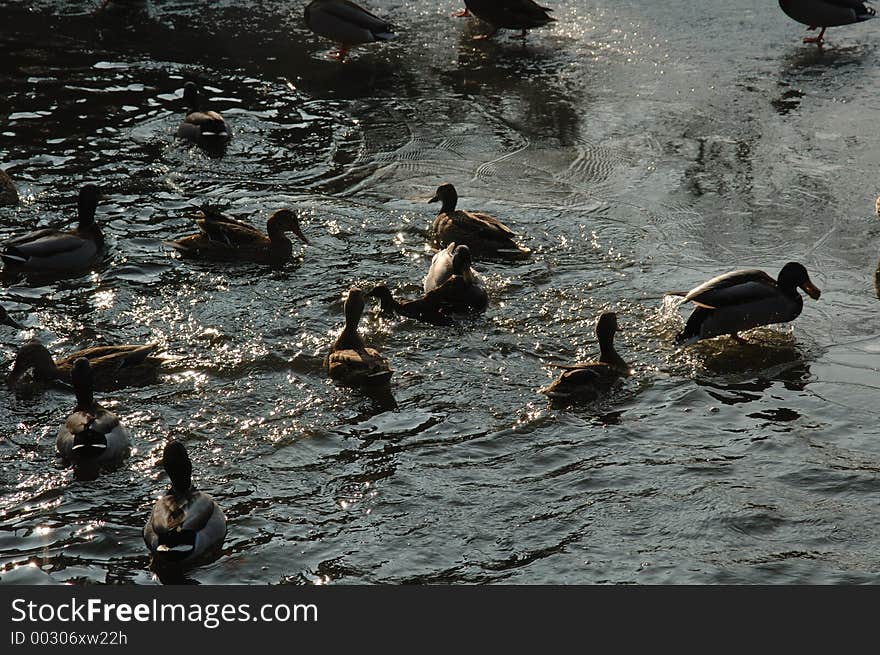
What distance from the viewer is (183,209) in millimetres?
11367

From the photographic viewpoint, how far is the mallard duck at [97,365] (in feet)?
27.2

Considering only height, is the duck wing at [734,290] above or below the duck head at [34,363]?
above

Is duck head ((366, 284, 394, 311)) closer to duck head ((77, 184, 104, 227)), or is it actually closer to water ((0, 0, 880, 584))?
water ((0, 0, 880, 584))

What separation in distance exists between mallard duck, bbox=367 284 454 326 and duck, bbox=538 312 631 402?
1.16m

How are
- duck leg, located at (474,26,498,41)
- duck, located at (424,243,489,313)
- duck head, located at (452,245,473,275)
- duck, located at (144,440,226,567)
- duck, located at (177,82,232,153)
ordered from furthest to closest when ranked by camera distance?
duck leg, located at (474,26,498,41) → duck, located at (177,82,232,153) → duck head, located at (452,245,473,275) → duck, located at (424,243,489,313) → duck, located at (144,440,226,567)

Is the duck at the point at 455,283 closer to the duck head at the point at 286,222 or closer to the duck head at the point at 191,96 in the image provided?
the duck head at the point at 286,222

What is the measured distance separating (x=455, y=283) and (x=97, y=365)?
2.61 metres

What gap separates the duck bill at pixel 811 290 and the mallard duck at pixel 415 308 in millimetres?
2632

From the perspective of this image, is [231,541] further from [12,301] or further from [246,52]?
[246,52]

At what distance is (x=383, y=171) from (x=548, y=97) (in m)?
2.97

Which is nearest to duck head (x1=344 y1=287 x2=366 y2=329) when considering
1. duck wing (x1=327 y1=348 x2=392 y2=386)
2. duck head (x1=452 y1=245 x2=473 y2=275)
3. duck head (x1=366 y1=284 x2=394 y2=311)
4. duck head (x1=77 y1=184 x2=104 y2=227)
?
duck wing (x1=327 y1=348 x2=392 y2=386)

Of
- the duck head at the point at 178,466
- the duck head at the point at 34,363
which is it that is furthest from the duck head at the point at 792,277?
the duck head at the point at 34,363

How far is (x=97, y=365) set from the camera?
8273 millimetres

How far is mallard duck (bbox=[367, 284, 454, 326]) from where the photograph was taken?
9305mm
